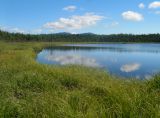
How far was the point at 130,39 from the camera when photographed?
146625 millimetres

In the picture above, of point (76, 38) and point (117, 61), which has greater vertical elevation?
point (76, 38)

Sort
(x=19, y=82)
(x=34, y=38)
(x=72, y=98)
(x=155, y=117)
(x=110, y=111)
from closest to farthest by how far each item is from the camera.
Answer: (x=155, y=117), (x=110, y=111), (x=72, y=98), (x=19, y=82), (x=34, y=38)

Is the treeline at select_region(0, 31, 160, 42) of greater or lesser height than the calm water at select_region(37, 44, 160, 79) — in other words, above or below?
above

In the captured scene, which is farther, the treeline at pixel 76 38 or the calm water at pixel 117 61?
the treeline at pixel 76 38

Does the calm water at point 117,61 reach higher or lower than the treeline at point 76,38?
lower

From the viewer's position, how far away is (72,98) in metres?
8.03

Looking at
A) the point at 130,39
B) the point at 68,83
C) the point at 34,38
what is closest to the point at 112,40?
the point at 130,39

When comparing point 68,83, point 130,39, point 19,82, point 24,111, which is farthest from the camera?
point 130,39

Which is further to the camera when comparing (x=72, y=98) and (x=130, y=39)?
(x=130, y=39)

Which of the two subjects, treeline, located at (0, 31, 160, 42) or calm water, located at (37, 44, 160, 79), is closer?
calm water, located at (37, 44, 160, 79)

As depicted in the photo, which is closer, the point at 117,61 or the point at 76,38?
the point at 117,61

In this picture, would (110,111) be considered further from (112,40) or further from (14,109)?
(112,40)

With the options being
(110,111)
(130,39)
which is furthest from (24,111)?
(130,39)

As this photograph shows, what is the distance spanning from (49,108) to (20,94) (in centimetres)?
327
